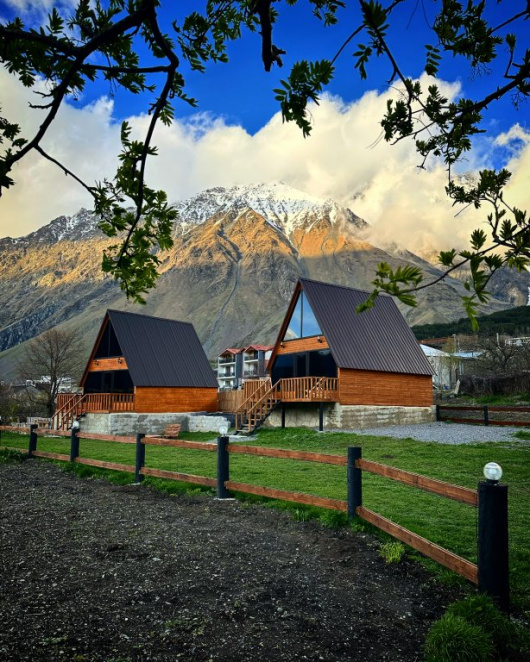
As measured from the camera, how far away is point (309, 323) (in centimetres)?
2667

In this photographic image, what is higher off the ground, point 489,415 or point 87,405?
point 87,405

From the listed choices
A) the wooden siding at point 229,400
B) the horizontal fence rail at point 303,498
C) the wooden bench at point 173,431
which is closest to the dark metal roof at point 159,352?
the wooden siding at point 229,400

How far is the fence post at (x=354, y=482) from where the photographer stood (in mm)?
6797

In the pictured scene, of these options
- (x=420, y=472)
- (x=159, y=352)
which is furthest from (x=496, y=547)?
(x=159, y=352)

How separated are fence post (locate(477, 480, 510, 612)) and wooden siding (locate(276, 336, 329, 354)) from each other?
21.2 metres

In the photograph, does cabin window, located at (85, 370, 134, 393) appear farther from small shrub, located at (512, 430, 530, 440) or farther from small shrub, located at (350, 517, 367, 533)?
small shrub, located at (350, 517, 367, 533)

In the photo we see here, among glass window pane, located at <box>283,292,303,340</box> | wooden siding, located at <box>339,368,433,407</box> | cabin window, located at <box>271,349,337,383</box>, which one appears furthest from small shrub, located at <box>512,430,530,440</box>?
glass window pane, located at <box>283,292,303,340</box>

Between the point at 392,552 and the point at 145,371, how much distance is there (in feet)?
85.9

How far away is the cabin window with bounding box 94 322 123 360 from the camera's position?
31.4 m

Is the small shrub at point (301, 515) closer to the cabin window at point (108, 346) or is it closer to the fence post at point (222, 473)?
the fence post at point (222, 473)

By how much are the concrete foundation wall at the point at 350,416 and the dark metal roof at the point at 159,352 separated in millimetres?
7139

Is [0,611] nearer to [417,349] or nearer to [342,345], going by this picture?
[342,345]

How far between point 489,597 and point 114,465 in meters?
9.41

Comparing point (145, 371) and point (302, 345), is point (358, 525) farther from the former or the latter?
point (145, 371)
